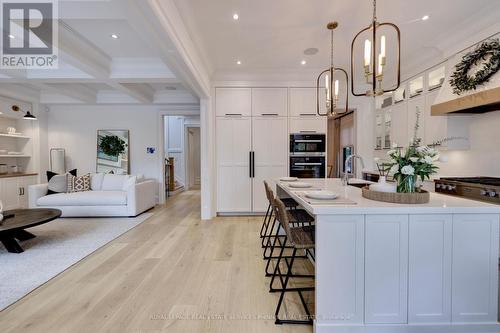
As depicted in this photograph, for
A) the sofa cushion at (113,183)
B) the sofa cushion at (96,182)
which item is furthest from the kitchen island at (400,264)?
the sofa cushion at (96,182)

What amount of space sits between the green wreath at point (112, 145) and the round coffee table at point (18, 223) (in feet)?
9.58

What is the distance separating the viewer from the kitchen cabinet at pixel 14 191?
490 centimetres

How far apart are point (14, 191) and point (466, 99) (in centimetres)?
825

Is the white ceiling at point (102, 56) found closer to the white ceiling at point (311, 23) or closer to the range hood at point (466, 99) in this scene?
the white ceiling at point (311, 23)

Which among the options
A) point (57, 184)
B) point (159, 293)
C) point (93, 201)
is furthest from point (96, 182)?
point (159, 293)

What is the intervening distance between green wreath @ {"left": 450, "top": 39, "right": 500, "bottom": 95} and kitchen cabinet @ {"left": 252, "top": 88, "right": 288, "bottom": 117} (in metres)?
2.57

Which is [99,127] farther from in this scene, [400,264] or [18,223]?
[400,264]

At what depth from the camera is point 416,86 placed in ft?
12.8

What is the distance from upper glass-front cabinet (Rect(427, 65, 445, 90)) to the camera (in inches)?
134

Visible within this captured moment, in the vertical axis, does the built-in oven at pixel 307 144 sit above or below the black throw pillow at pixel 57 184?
above

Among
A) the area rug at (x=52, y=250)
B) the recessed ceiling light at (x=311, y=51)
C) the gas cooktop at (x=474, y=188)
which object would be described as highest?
the recessed ceiling light at (x=311, y=51)

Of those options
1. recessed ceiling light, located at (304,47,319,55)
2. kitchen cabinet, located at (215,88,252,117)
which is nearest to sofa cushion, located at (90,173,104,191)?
kitchen cabinet, located at (215,88,252,117)

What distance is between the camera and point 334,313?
5.12 ft

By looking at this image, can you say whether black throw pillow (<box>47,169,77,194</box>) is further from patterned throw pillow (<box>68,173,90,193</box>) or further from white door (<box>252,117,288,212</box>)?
white door (<box>252,117,288,212</box>)
